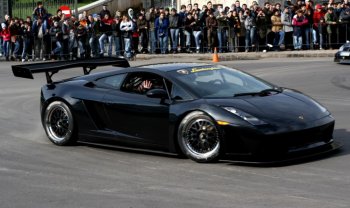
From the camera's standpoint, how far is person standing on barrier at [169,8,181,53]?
94.4 ft

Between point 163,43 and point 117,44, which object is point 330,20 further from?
point 117,44

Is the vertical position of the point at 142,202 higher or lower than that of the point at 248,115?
lower

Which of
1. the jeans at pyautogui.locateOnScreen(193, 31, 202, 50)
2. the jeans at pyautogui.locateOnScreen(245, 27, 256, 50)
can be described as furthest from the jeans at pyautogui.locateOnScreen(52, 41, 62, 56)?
the jeans at pyautogui.locateOnScreen(245, 27, 256, 50)

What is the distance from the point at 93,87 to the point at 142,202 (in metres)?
3.70

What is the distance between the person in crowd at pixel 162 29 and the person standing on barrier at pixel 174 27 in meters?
0.18

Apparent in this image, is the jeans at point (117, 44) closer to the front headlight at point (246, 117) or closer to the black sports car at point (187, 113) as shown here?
the black sports car at point (187, 113)

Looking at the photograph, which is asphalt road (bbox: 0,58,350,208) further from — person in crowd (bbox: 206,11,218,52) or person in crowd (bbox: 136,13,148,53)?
person in crowd (bbox: 136,13,148,53)

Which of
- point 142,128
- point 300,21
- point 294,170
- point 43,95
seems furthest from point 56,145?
point 300,21

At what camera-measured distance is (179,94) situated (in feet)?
33.0

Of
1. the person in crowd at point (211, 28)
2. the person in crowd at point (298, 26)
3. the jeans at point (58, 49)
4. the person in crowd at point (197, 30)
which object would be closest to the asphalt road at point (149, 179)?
the person in crowd at point (298, 26)

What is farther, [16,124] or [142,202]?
[16,124]

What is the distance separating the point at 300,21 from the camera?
2712 cm

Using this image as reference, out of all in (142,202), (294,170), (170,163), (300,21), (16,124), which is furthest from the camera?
(300,21)

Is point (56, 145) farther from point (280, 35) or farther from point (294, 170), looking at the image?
point (280, 35)
